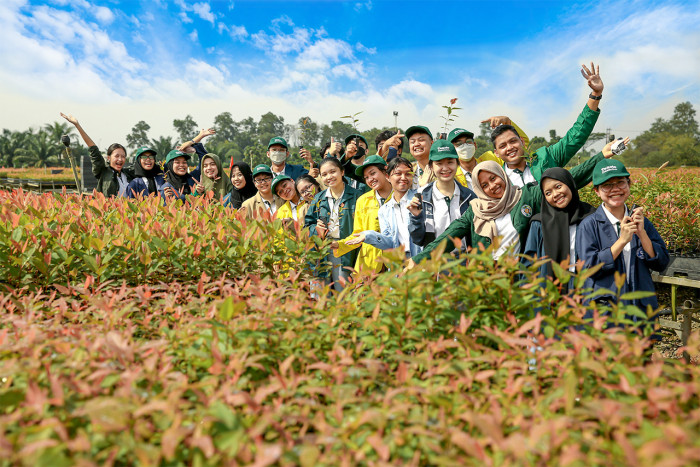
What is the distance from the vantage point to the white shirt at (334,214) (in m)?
3.79

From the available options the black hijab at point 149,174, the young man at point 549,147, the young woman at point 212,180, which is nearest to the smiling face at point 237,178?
the young woman at point 212,180

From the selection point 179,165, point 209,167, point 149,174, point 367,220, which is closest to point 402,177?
point 367,220

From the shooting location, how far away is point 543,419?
1.07m

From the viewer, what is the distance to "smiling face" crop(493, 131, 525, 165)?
3699 mm

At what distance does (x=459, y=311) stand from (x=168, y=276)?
1.84 meters

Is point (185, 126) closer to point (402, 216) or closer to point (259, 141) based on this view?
point (259, 141)

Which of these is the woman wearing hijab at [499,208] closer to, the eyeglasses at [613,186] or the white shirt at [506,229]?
the white shirt at [506,229]

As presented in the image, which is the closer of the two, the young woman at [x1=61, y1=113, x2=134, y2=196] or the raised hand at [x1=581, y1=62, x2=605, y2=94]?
the raised hand at [x1=581, y1=62, x2=605, y2=94]

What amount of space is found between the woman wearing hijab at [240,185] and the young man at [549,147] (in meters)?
2.89

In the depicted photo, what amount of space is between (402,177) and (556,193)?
1248 millimetres

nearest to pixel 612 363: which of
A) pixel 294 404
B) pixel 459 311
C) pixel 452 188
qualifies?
pixel 459 311

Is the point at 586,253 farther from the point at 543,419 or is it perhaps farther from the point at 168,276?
the point at 168,276

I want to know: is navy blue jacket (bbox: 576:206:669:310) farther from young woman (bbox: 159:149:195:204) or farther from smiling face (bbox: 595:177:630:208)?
young woman (bbox: 159:149:195:204)

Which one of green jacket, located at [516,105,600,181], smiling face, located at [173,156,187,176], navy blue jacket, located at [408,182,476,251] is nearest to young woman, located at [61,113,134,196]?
smiling face, located at [173,156,187,176]
